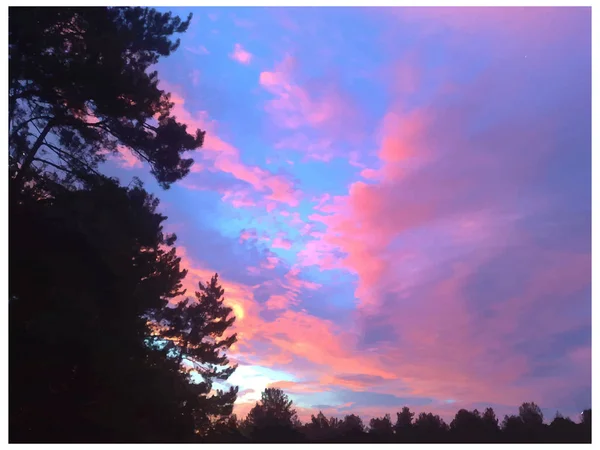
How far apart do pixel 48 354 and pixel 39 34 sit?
714 centimetres

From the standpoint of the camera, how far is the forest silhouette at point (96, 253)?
9.70 m

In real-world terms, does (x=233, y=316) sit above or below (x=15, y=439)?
above

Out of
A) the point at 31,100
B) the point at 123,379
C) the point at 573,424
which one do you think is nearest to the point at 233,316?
the point at 123,379

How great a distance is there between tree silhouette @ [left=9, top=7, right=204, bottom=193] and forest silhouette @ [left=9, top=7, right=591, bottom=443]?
3 centimetres

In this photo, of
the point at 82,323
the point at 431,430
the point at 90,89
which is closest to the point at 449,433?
the point at 431,430

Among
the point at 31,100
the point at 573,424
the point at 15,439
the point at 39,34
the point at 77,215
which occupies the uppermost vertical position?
the point at 39,34

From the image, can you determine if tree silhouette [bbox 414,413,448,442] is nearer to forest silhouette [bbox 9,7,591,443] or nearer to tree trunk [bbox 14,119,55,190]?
forest silhouette [bbox 9,7,591,443]

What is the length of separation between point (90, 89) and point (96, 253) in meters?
4.00

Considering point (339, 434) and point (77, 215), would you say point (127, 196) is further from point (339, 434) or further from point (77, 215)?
point (339, 434)

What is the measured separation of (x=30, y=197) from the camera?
1036 cm

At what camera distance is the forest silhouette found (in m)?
9.70

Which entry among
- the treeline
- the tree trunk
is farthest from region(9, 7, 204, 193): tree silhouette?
the treeline

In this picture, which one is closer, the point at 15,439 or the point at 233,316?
the point at 15,439

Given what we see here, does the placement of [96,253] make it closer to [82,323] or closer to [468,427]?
[82,323]
